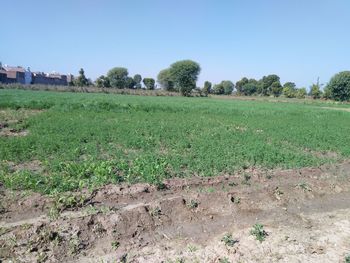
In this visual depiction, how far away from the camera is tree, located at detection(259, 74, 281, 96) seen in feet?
390

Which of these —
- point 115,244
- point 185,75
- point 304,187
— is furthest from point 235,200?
point 185,75

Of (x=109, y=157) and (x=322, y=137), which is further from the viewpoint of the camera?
(x=322, y=137)

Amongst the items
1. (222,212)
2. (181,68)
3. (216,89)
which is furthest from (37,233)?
(216,89)

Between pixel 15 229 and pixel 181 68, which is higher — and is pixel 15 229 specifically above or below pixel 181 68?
below

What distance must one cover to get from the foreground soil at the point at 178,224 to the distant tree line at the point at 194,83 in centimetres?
7936

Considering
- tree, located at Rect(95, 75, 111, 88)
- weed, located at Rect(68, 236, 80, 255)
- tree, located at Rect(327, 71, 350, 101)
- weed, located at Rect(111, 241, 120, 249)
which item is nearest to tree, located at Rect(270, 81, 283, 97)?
tree, located at Rect(327, 71, 350, 101)

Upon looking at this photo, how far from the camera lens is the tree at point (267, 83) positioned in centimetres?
11875

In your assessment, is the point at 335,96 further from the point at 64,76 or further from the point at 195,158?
the point at 64,76

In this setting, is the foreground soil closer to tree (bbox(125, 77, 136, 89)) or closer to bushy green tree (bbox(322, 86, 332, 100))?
bushy green tree (bbox(322, 86, 332, 100))

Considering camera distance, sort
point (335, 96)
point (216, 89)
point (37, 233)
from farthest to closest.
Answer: point (216, 89) → point (335, 96) → point (37, 233)

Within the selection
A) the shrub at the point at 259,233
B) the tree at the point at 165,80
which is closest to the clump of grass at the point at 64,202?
the shrub at the point at 259,233

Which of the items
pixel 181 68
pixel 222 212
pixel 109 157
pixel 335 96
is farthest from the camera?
pixel 181 68

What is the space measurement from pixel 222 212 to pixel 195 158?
375 cm

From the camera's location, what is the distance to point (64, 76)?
124 meters
